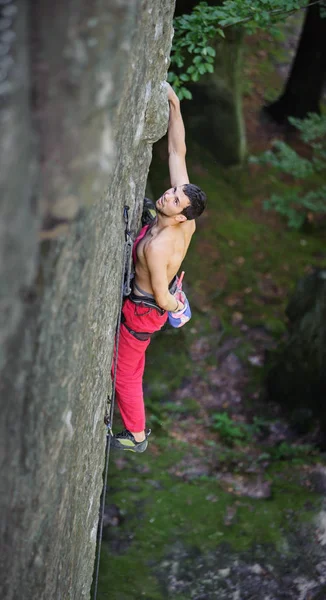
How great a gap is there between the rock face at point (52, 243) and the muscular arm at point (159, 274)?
2.50 feet

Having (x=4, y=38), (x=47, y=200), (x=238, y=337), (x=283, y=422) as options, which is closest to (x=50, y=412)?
(x=47, y=200)

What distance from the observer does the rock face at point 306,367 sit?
28.8 feet

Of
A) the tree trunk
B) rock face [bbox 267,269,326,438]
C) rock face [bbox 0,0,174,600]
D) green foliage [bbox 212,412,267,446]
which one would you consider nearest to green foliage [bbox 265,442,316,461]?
rock face [bbox 267,269,326,438]

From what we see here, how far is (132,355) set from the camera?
16.1ft

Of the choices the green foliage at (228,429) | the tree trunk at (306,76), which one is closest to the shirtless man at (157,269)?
the green foliage at (228,429)

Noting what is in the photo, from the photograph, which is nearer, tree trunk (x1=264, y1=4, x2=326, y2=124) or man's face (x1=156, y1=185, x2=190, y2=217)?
man's face (x1=156, y1=185, x2=190, y2=217)

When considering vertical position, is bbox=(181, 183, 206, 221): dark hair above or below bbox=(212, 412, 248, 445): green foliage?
above

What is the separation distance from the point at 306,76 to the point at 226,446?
858 centimetres

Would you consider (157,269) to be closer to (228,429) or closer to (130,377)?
(130,377)

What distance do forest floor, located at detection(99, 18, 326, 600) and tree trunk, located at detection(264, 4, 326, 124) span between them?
1.67ft

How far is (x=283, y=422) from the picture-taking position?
916cm

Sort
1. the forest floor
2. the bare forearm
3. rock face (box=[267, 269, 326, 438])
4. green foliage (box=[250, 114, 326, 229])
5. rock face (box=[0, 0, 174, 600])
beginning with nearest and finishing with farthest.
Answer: rock face (box=[0, 0, 174, 600]), the bare forearm, the forest floor, rock face (box=[267, 269, 326, 438]), green foliage (box=[250, 114, 326, 229])

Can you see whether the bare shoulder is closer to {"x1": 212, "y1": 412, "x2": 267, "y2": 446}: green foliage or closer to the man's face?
the man's face

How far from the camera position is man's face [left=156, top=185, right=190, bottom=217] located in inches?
172
